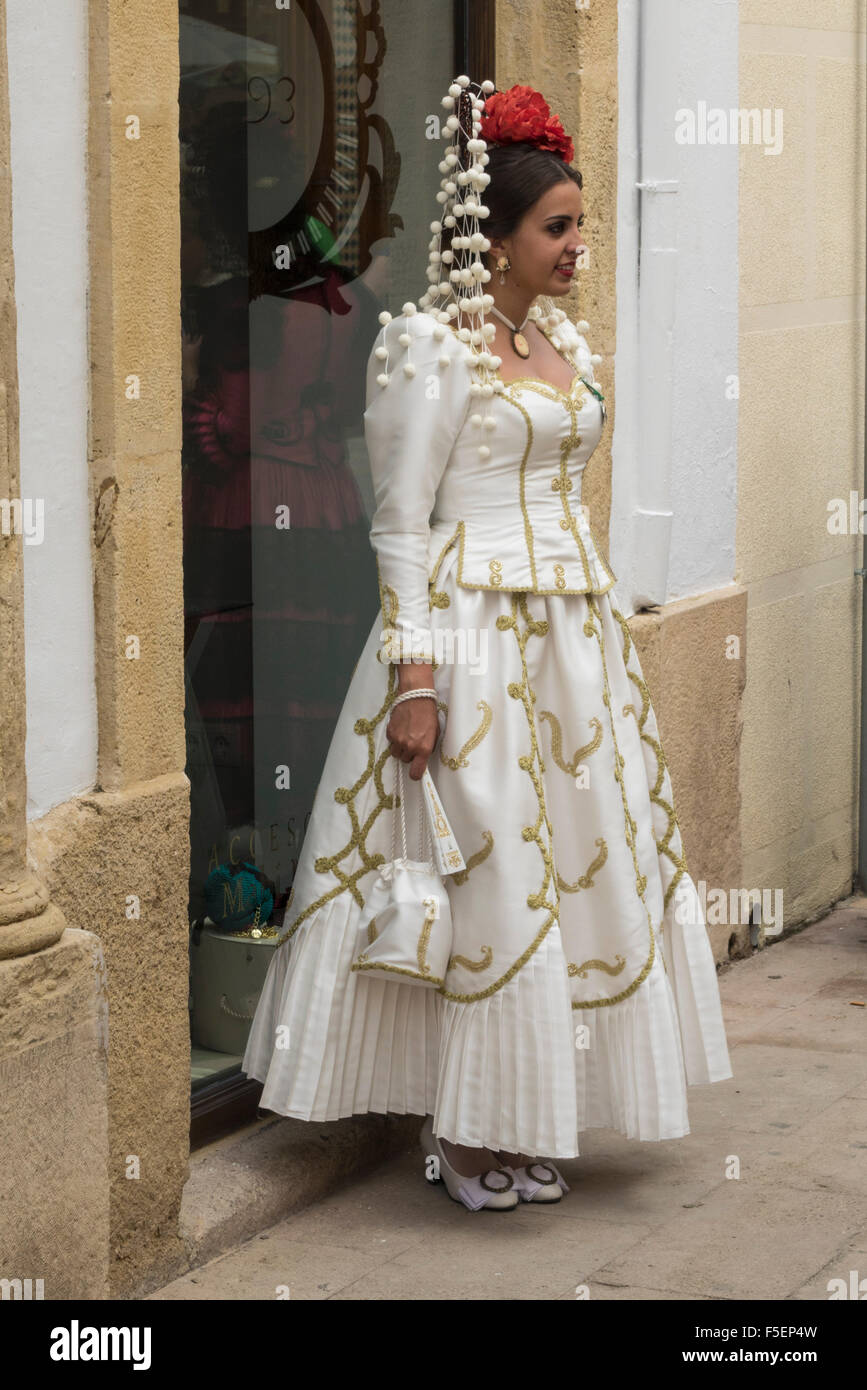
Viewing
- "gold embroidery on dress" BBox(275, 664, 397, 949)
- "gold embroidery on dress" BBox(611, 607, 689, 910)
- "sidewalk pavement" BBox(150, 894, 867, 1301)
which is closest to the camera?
"sidewalk pavement" BBox(150, 894, 867, 1301)

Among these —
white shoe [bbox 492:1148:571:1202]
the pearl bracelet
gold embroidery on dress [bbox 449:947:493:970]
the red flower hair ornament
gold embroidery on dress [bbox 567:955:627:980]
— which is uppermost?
the red flower hair ornament

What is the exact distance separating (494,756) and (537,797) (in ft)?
0.38

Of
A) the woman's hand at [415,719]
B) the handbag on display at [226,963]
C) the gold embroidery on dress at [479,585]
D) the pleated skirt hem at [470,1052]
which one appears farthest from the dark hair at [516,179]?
the handbag on display at [226,963]

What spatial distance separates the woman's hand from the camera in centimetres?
417

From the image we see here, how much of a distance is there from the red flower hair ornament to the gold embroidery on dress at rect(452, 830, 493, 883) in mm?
1318

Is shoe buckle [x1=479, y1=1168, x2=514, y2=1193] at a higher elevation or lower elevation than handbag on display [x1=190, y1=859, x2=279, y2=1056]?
lower

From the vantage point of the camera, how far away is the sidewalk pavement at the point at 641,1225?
13.3 feet

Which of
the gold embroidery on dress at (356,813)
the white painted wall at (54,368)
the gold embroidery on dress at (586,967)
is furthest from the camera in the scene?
the gold embroidery on dress at (586,967)

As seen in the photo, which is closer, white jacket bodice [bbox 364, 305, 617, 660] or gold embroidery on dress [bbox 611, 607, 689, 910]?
white jacket bodice [bbox 364, 305, 617, 660]

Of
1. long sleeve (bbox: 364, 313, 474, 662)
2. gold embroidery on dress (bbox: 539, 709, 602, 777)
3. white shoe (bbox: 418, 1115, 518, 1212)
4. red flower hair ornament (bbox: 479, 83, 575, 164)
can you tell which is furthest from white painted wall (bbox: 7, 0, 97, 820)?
white shoe (bbox: 418, 1115, 518, 1212)

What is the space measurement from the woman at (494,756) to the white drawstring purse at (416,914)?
60 millimetres

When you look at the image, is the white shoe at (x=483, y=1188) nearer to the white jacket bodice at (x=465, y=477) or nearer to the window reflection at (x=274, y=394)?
the window reflection at (x=274, y=394)

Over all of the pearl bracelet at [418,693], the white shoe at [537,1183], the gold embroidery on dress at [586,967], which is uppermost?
the pearl bracelet at [418,693]

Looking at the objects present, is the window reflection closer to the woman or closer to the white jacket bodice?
the woman
